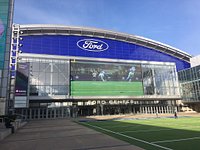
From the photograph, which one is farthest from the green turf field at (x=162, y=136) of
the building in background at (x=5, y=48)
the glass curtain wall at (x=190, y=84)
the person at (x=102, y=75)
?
the glass curtain wall at (x=190, y=84)

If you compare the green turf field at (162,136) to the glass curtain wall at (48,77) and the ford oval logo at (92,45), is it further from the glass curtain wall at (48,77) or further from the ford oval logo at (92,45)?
the ford oval logo at (92,45)

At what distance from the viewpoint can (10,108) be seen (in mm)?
27578

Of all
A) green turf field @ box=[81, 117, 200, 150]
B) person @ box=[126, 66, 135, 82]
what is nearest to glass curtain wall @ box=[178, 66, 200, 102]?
person @ box=[126, 66, 135, 82]

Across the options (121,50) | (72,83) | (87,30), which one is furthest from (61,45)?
(121,50)

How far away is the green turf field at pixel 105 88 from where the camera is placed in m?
45.9

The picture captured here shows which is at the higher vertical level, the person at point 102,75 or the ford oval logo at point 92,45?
the ford oval logo at point 92,45

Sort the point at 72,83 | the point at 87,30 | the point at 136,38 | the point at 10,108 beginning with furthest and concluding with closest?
the point at 136,38
the point at 87,30
the point at 72,83
the point at 10,108

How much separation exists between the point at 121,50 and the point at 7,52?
35690 millimetres

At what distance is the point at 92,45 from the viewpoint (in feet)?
187

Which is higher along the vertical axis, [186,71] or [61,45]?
[61,45]

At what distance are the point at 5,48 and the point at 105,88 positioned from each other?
Result: 25017 millimetres

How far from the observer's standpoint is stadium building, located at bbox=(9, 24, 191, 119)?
147 ft

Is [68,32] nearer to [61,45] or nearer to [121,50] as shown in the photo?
[61,45]

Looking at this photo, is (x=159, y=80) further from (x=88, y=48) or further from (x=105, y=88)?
(x=88, y=48)
